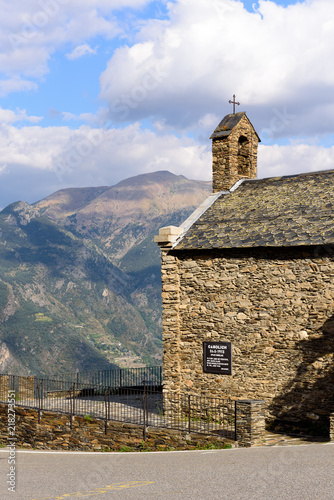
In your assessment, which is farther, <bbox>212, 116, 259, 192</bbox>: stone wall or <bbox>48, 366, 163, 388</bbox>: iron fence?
<bbox>48, 366, 163, 388</bbox>: iron fence

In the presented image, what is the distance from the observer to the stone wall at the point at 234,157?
2428 centimetres

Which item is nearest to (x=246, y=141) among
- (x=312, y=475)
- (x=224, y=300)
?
(x=224, y=300)

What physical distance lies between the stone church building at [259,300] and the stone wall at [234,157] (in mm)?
2331

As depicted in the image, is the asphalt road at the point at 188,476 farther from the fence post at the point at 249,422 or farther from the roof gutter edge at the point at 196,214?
the roof gutter edge at the point at 196,214

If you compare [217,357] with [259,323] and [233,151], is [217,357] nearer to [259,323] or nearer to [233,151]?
[259,323]


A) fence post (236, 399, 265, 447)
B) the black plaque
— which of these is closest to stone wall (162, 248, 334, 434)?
the black plaque

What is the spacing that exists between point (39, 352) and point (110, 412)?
14346 centimetres

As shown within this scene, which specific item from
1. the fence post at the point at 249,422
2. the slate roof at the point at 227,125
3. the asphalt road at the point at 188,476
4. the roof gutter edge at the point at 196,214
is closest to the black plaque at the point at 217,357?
the fence post at the point at 249,422

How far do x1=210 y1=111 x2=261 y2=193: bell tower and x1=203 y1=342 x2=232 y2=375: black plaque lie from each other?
7.57 m

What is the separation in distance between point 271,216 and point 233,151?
5.42m

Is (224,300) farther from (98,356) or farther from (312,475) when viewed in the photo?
(98,356)

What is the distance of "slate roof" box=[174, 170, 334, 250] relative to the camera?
18.5 m

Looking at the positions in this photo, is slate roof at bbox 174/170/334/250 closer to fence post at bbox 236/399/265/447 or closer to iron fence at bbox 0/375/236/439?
fence post at bbox 236/399/265/447

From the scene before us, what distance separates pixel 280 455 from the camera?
13109mm
